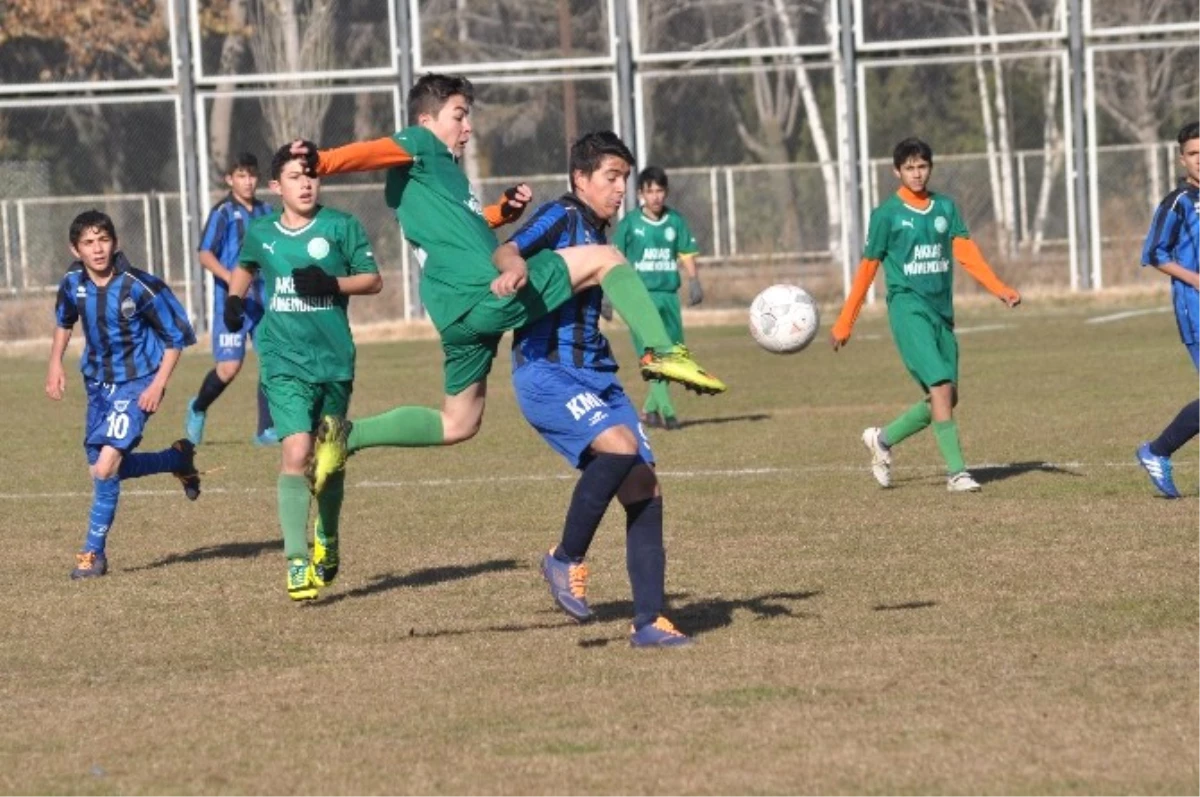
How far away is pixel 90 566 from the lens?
10234mm

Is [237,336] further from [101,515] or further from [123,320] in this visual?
[101,515]

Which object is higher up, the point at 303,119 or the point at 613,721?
the point at 303,119

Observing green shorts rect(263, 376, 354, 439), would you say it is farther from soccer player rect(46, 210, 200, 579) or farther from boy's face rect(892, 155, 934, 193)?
boy's face rect(892, 155, 934, 193)

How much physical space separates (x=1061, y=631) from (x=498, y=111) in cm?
2415

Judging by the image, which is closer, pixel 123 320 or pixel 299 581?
pixel 299 581

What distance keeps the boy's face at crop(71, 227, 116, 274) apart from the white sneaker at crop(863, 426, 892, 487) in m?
4.27

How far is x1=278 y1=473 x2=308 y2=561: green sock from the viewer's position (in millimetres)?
8969

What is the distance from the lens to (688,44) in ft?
103

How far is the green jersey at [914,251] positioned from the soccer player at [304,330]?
4048mm

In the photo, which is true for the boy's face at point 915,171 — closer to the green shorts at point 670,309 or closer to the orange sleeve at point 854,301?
the orange sleeve at point 854,301

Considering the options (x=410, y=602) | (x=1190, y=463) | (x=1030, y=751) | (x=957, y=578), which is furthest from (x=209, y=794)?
(x=1190, y=463)

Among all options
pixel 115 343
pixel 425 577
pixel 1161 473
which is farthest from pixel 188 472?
pixel 1161 473

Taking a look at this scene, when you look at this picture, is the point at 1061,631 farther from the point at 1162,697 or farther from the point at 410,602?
the point at 410,602

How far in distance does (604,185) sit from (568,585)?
140cm
